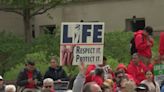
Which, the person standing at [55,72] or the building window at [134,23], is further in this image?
the building window at [134,23]

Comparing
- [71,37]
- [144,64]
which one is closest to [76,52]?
[71,37]

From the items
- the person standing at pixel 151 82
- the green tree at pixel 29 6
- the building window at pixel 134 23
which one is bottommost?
the person standing at pixel 151 82

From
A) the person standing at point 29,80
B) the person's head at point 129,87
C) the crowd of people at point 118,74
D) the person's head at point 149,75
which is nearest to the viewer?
the person's head at point 129,87

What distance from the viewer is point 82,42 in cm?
1345

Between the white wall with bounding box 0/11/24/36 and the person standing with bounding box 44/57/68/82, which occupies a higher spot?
the white wall with bounding box 0/11/24/36

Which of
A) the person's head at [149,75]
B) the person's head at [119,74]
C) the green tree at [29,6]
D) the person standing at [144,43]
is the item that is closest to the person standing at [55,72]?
the person's head at [119,74]

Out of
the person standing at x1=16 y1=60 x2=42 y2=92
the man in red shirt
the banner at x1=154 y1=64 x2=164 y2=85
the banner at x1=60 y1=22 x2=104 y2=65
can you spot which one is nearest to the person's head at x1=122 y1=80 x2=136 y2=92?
the banner at x1=60 y1=22 x2=104 y2=65

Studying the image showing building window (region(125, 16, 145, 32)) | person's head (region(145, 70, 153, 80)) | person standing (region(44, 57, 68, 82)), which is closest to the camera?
person's head (region(145, 70, 153, 80))

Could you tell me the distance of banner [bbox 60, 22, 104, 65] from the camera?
13.2 m

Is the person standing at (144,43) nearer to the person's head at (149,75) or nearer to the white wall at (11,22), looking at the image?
the person's head at (149,75)

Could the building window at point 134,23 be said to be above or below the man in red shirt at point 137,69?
above

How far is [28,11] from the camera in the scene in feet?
110

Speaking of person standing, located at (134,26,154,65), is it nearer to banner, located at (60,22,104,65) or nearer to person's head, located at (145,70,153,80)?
person's head, located at (145,70,153,80)

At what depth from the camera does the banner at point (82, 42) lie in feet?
43.4
